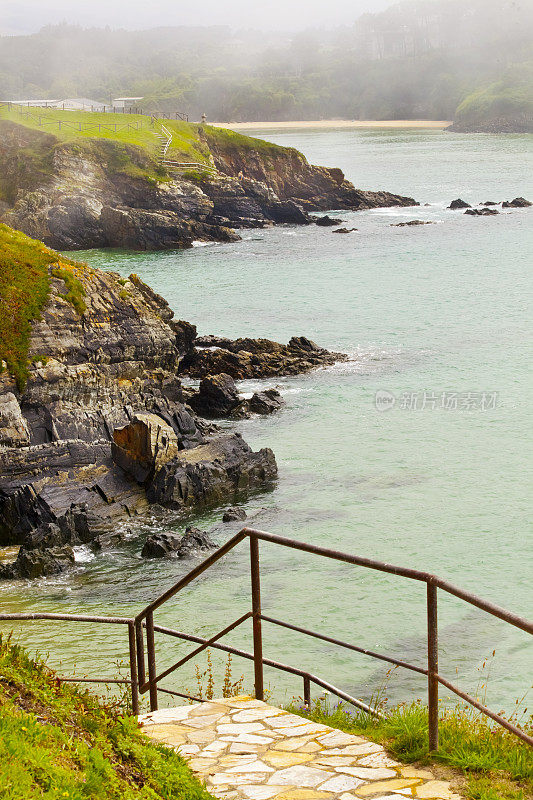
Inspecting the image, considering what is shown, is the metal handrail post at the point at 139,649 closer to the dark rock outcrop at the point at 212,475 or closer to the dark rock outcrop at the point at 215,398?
the dark rock outcrop at the point at 212,475

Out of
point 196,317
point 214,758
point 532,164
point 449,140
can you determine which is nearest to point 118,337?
point 196,317

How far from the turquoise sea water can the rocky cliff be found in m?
15.8

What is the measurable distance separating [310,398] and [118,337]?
8940mm

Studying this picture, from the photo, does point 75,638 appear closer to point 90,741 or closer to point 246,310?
point 90,741

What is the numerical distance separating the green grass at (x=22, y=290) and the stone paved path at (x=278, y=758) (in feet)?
68.4

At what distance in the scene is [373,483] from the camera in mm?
28156

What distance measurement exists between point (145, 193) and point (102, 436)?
6526 centimetres

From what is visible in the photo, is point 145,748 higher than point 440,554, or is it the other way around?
point 145,748

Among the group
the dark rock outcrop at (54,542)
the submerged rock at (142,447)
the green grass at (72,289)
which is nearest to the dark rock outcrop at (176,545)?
the dark rock outcrop at (54,542)

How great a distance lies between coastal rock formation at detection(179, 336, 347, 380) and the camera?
4016 cm

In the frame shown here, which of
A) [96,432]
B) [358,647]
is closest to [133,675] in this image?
[358,647]

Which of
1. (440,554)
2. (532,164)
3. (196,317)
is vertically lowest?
(440,554)

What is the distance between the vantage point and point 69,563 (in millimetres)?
22484

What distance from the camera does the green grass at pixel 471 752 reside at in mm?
5910
